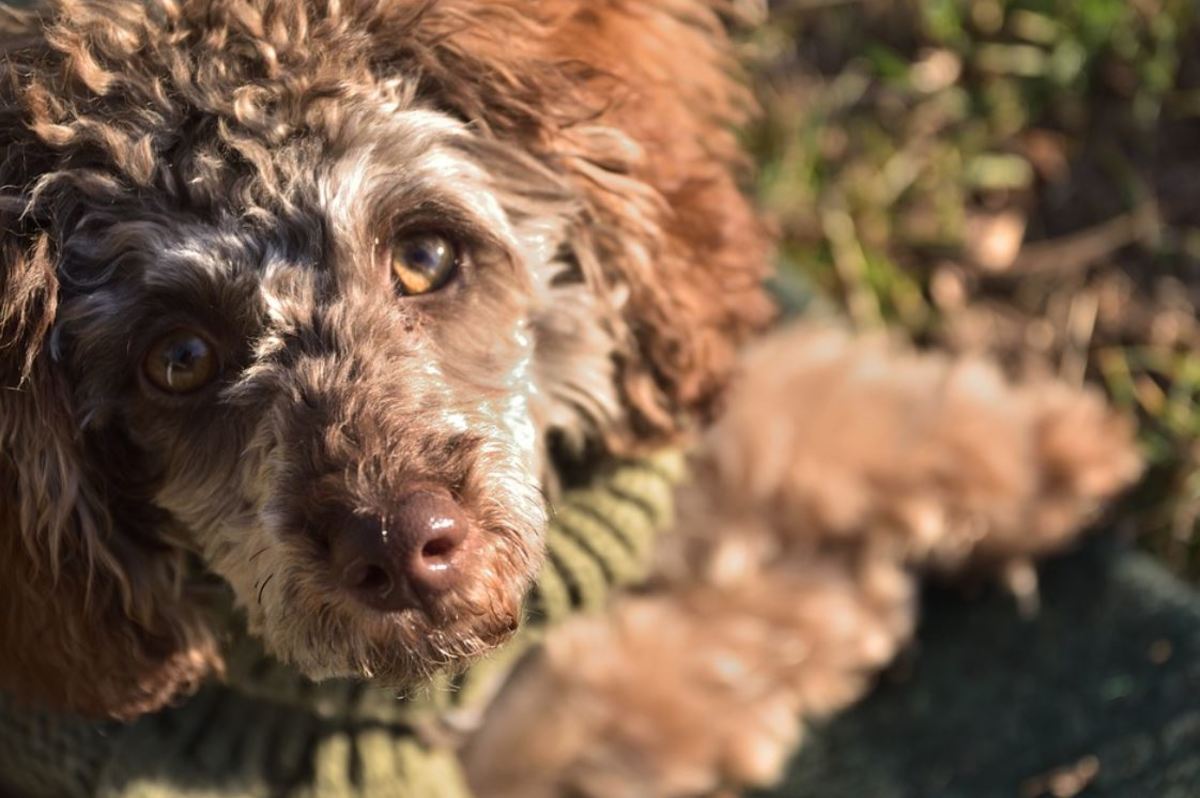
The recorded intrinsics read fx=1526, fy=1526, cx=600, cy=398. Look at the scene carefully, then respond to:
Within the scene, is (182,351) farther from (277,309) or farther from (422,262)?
(422,262)

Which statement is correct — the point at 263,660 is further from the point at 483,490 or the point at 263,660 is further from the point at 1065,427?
the point at 1065,427

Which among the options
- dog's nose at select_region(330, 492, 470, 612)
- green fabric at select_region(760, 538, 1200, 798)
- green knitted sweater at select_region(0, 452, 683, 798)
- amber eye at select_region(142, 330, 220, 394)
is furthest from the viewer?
green fabric at select_region(760, 538, 1200, 798)

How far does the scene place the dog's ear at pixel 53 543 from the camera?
2.10m

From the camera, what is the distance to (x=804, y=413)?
3.21 m

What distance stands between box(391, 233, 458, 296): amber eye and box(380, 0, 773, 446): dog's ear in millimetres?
185

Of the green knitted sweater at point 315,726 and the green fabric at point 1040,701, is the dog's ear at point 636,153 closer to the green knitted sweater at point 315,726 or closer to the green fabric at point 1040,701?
the green knitted sweater at point 315,726

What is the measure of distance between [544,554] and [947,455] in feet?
3.88

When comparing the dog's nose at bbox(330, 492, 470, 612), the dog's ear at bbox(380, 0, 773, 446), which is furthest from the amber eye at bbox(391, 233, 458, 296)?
the dog's nose at bbox(330, 492, 470, 612)

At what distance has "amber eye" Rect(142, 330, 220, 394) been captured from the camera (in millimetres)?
2137

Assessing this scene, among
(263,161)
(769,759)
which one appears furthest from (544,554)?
(769,759)

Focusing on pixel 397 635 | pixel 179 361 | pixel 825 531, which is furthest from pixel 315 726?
pixel 825 531

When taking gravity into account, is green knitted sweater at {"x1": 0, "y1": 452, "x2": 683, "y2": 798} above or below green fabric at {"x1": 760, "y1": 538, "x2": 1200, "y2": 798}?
above

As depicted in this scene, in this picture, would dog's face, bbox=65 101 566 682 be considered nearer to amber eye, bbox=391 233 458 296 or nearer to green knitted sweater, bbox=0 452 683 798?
amber eye, bbox=391 233 458 296

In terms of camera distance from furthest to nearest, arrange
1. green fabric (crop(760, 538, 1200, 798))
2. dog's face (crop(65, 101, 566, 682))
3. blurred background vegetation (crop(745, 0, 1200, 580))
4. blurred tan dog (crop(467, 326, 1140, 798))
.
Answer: blurred background vegetation (crop(745, 0, 1200, 580)) < blurred tan dog (crop(467, 326, 1140, 798)) < green fabric (crop(760, 538, 1200, 798)) < dog's face (crop(65, 101, 566, 682))
